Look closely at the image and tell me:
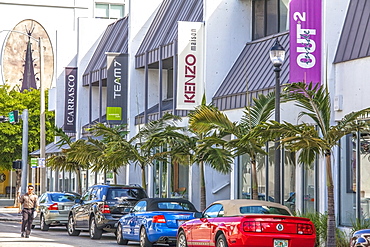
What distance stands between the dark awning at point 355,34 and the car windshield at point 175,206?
548cm

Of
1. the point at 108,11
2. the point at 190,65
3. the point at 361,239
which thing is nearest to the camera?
the point at 361,239

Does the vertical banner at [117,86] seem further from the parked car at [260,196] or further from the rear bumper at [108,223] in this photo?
the rear bumper at [108,223]

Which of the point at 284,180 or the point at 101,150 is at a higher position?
the point at 101,150

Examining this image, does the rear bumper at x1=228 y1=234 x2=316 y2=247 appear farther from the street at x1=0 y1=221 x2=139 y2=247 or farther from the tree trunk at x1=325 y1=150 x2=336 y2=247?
the street at x1=0 y1=221 x2=139 y2=247

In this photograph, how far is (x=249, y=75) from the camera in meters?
26.5

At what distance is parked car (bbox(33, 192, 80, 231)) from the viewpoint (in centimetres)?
2919

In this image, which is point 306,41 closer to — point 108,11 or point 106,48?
point 106,48

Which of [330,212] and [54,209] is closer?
[330,212]

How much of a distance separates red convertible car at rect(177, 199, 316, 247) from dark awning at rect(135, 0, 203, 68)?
45.8ft

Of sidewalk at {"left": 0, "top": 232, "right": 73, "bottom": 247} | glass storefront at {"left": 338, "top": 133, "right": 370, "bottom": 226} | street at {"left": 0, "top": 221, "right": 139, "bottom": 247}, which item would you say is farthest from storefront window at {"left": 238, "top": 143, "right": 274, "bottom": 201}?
sidewalk at {"left": 0, "top": 232, "right": 73, "bottom": 247}

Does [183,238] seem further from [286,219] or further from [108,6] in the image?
[108,6]

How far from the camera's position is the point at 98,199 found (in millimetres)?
24734

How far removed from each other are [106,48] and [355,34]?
23960 mm

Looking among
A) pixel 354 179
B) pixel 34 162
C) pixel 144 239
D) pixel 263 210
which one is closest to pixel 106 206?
pixel 144 239
